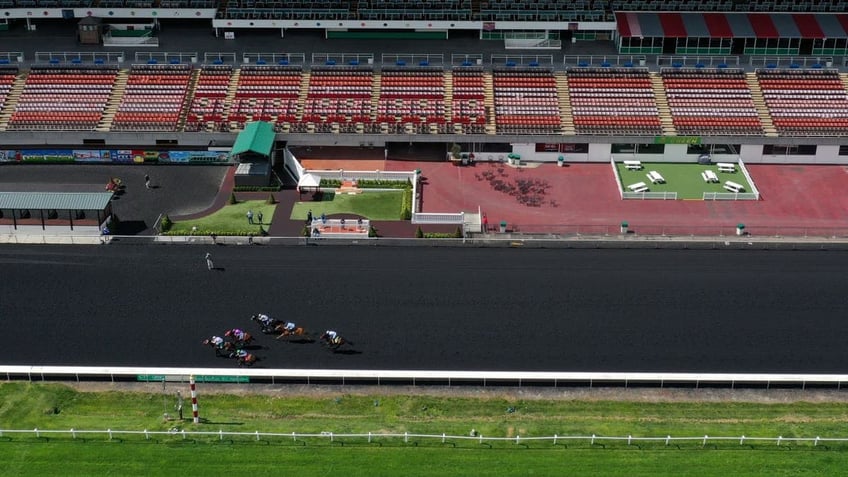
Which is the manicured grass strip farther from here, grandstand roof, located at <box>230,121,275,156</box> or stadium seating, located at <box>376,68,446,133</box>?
stadium seating, located at <box>376,68,446,133</box>

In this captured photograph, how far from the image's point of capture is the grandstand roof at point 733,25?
Result: 108 metres

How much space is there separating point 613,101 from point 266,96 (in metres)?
34.7

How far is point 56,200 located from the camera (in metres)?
82.4

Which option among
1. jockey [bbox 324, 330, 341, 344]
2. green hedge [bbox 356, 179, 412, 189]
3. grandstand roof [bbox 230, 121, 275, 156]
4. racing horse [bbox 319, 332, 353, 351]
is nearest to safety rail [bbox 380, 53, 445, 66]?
grandstand roof [bbox 230, 121, 275, 156]

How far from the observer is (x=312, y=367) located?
66562mm

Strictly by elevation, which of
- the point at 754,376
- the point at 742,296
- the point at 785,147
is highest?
the point at 785,147

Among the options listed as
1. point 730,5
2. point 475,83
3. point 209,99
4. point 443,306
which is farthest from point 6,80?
point 730,5

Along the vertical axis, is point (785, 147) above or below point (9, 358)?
above

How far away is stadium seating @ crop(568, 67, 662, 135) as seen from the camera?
10056cm

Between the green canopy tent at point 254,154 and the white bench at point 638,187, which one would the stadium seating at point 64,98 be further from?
the white bench at point 638,187

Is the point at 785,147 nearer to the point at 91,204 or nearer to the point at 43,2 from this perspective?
the point at 91,204

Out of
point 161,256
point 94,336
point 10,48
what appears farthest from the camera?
point 10,48

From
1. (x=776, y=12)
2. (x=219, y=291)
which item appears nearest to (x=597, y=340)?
(x=219, y=291)

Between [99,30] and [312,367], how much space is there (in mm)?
60213
